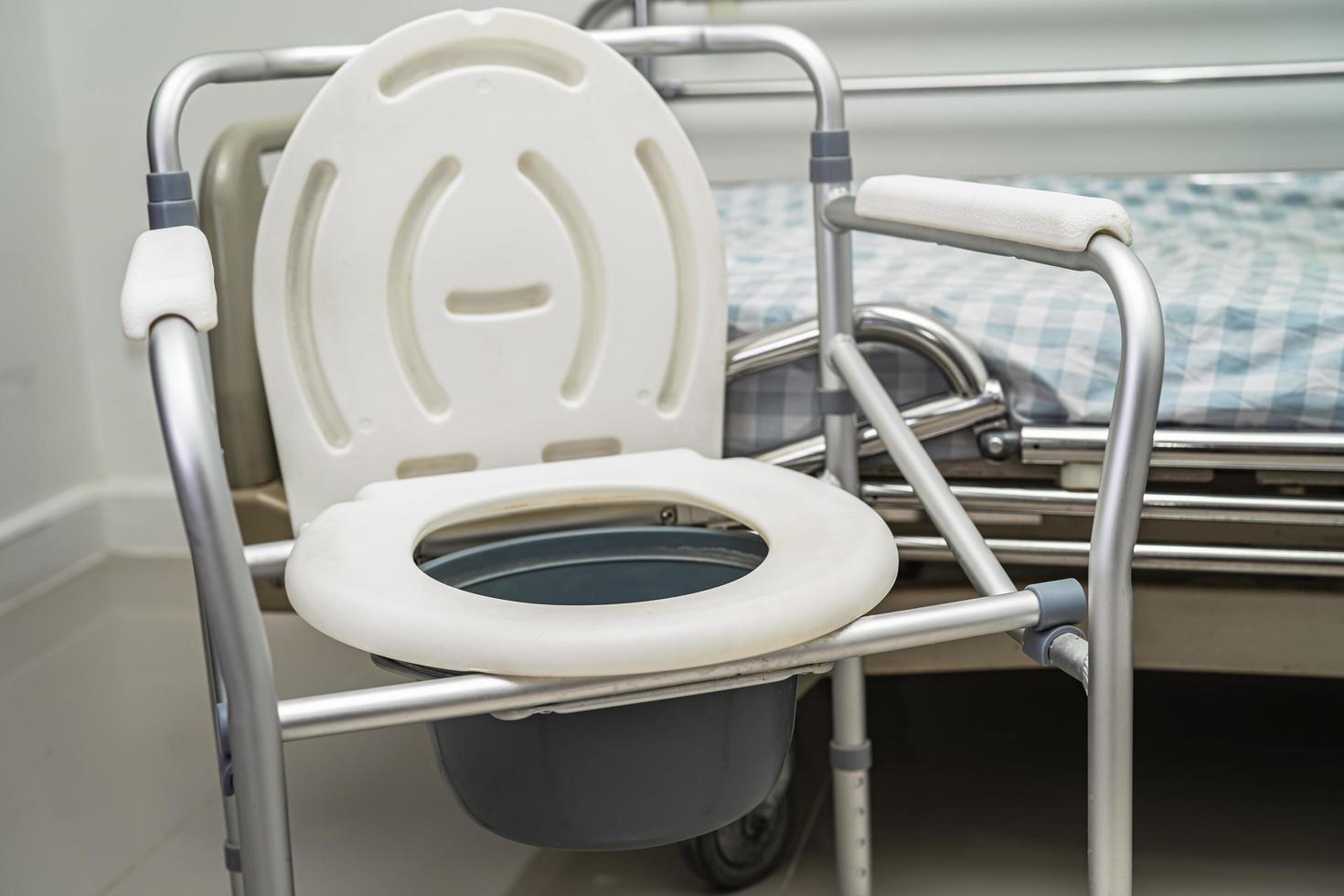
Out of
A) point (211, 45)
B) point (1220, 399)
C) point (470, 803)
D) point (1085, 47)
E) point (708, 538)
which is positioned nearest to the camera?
point (470, 803)

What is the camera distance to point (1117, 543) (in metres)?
0.80

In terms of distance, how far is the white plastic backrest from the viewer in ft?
3.54

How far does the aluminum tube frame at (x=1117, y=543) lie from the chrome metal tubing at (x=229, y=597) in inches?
19.9

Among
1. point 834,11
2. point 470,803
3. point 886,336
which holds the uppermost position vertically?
point 834,11

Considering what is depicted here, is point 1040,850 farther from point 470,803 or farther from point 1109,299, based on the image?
point 470,803

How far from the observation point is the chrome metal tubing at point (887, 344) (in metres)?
1.17

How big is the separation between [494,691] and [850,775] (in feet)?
1.78

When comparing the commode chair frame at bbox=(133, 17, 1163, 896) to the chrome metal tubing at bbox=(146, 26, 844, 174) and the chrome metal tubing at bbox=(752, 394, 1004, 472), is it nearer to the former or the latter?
the chrome metal tubing at bbox=(146, 26, 844, 174)

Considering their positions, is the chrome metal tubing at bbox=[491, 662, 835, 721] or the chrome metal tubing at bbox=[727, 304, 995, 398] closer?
the chrome metal tubing at bbox=[491, 662, 835, 721]

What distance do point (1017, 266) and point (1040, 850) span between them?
0.66 meters

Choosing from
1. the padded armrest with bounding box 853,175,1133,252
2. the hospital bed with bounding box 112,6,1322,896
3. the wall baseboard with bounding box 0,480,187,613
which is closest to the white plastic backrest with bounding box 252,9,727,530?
the hospital bed with bounding box 112,6,1322,896

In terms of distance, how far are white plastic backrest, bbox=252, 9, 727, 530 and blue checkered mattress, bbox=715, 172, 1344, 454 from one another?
15 cm

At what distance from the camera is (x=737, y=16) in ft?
7.14

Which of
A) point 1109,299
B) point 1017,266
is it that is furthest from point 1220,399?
point 1017,266
